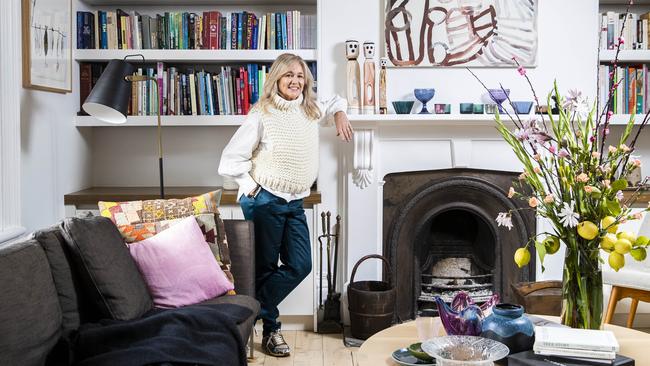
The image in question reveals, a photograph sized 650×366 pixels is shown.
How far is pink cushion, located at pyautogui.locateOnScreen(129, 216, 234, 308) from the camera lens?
299 centimetres

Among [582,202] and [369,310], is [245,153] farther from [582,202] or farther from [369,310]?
[582,202]

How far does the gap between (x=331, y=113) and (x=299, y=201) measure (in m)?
0.55

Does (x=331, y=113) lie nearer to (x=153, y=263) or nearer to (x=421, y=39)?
(x=421, y=39)

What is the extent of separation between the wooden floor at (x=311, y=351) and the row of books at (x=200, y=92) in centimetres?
131

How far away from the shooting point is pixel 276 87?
3.73 metres

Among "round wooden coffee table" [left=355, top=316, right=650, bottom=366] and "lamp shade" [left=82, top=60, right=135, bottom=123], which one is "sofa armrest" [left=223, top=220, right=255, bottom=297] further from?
"round wooden coffee table" [left=355, top=316, right=650, bottom=366]

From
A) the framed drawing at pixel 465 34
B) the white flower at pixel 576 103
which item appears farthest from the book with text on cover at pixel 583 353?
the framed drawing at pixel 465 34

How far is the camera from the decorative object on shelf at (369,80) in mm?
4180

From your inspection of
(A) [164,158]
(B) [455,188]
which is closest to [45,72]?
(A) [164,158]

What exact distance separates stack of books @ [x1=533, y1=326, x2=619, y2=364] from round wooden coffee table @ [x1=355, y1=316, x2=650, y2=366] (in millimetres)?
163

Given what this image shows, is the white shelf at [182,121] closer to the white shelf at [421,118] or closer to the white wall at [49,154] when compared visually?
the white wall at [49,154]

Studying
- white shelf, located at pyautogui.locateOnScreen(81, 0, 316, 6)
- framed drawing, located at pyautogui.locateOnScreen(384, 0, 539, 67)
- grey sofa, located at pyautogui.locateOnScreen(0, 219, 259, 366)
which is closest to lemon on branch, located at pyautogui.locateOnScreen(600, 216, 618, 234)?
grey sofa, located at pyautogui.locateOnScreen(0, 219, 259, 366)

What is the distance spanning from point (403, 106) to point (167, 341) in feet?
7.14

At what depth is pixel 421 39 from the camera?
14.0 ft
